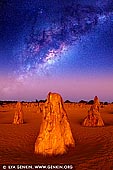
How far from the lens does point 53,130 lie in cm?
1023

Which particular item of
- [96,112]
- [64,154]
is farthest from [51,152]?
[96,112]

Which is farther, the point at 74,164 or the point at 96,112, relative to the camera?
the point at 96,112

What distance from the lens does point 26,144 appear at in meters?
12.5

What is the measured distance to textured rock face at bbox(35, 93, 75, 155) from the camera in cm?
1012

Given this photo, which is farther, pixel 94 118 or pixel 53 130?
pixel 94 118

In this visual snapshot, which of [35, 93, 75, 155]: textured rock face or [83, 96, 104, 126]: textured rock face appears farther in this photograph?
[83, 96, 104, 126]: textured rock face

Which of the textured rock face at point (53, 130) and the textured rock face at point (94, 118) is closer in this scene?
the textured rock face at point (53, 130)

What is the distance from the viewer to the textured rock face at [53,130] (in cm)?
1012

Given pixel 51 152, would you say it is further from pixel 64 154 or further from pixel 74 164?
pixel 74 164

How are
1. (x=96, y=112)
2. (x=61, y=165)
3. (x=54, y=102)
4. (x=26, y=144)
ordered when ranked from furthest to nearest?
(x=96, y=112) < (x=26, y=144) < (x=54, y=102) < (x=61, y=165)

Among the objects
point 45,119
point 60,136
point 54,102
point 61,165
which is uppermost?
point 54,102

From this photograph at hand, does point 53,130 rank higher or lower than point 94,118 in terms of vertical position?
lower

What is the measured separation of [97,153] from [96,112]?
9.68 metres

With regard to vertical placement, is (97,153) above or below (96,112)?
below
